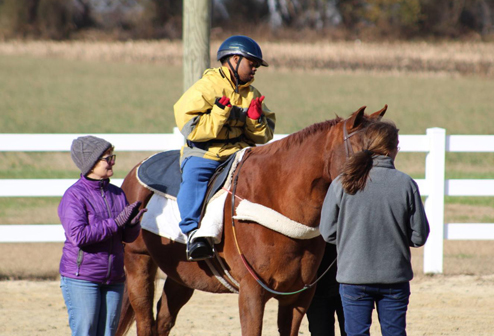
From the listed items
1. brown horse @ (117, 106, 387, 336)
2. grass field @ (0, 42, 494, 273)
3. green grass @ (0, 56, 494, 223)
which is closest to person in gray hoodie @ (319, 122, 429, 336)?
brown horse @ (117, 106, 387, 336)

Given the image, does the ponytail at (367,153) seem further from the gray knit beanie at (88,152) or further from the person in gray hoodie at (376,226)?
the gray knit beanie at (88,152)

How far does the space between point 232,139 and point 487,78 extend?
30858 millimetres

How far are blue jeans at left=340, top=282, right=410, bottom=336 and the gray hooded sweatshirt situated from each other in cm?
7

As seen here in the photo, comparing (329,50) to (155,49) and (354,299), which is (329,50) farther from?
(354,299)

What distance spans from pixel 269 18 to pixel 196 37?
171ft

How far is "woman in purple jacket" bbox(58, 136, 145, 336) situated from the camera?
3.64 meters

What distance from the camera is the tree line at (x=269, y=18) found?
50.5 m

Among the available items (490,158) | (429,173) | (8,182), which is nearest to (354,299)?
(429,173)

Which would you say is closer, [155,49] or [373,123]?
[373,123]

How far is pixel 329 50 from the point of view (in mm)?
38094

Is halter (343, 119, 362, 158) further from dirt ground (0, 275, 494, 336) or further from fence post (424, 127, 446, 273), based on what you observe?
fence post (424, 127, 446, 273)

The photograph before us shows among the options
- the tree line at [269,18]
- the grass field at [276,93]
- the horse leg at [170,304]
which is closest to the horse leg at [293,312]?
the horse leg at [170,304]

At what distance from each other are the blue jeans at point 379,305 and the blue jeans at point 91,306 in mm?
1347

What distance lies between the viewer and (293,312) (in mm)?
4102
